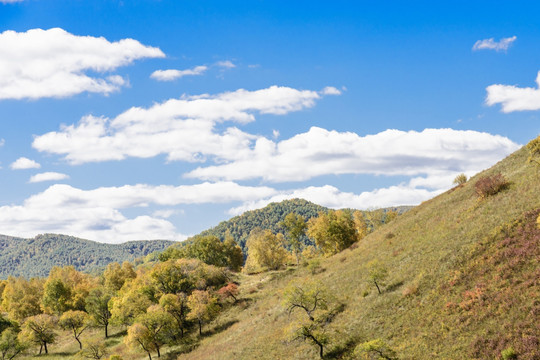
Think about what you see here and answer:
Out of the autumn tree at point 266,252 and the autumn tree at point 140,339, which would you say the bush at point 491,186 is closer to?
the autumn tree at point 140,339

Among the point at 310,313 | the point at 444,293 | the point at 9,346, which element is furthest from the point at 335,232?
the point at 9,346

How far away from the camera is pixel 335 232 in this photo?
4247 inches

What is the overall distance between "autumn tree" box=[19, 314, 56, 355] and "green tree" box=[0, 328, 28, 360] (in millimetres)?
3256

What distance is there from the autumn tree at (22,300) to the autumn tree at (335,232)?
9167 cm

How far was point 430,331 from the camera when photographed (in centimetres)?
3600

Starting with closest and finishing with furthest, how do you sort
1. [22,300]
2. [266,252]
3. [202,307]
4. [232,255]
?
1. [202,307]
2. [22,300]
3. [266,252]
4. [232,255]

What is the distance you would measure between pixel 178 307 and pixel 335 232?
52.2 meters

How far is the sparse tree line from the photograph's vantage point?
65.1 m

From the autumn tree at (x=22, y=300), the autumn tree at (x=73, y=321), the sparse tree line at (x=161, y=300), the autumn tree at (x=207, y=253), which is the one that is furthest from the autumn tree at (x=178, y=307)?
the autumn tree at (x=22, y=300)

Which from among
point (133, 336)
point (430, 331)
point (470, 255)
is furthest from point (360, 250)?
point (133, 336)

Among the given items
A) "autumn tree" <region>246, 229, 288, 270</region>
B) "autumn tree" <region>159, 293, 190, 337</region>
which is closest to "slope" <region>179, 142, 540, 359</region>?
"autumn tree" <region>159, 293, 190, 337</region>

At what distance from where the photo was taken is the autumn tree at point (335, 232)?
107875 millimetres

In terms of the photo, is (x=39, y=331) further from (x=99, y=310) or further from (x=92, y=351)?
(x=92, y=351)

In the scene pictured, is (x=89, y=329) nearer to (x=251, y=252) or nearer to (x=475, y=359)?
(x=251, y=252)
